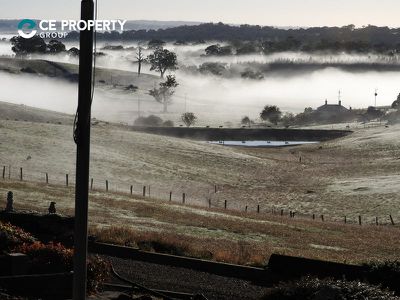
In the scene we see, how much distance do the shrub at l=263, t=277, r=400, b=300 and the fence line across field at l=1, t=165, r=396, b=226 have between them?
3849cm

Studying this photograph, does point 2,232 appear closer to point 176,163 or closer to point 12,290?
point 12,290

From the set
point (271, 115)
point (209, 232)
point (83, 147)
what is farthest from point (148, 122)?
point (83, 147)

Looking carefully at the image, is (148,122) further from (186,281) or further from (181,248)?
(186,281)

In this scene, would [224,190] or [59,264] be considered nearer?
[59,264]

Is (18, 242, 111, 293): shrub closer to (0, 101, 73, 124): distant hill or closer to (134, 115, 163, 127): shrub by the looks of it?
(0, 101, 73, 124): distant hill

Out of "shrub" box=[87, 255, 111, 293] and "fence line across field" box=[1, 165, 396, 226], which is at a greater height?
"shrub" box=[87, 255, 111, 293]

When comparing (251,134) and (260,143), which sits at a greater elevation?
(251,134)

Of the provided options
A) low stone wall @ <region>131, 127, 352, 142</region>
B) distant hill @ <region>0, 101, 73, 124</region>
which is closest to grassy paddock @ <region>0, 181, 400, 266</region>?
distant hill @ <region>0, 101, 73, 124</region>

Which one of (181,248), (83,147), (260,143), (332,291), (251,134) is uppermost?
(83,147)

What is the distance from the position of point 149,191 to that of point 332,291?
168 feet

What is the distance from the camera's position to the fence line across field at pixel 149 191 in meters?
57.7

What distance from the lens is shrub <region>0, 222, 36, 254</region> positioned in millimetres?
20486

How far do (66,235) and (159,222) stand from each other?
13.8 m

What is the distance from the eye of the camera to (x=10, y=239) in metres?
20.7
